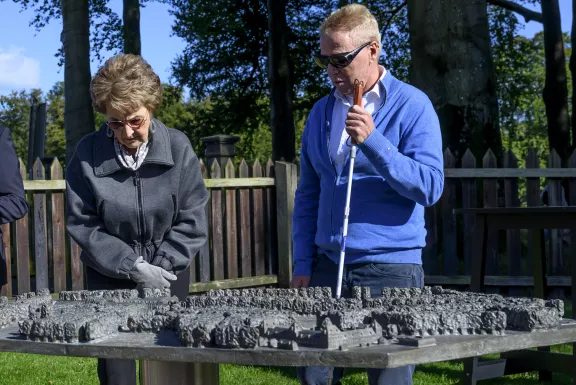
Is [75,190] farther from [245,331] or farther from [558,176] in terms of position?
[558,176]

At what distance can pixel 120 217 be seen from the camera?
3.62 metres

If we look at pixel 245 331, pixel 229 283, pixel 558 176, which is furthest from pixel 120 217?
pixel 558 176

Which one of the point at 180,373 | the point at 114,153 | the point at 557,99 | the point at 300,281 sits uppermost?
the point at 557,99

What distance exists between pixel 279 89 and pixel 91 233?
18666 mm

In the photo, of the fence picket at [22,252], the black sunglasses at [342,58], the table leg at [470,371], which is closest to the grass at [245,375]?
the table leg at [470,371]

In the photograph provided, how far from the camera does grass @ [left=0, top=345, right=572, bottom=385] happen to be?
6352 millimetres

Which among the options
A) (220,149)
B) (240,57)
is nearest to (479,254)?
(220,149)

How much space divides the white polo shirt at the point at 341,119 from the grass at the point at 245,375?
3099 millimetres

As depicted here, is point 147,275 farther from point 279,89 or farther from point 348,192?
point 279,89

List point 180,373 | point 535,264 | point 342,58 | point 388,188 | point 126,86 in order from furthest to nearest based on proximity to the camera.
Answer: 1. point 535,264
2. point 126,86
3. point 388,188
4. point 342,58
5. point 180,373

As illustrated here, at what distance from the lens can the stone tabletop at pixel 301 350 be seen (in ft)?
6.76

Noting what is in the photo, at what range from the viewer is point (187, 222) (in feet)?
12.4

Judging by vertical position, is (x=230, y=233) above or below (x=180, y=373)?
above

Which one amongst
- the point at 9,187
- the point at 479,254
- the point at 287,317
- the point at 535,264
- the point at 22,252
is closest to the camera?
the point at 287,317
